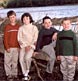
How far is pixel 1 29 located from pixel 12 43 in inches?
17.0

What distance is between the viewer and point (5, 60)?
579cm

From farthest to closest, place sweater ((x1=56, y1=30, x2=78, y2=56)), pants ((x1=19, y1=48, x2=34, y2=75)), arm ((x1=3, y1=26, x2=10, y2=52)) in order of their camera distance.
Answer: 1. arm ((x1=3, y1=26, x2=10, y2=52))
2. pants ((x1=19, y1=48, x2=34, y2=75))
3. sweater ((x1=56, y1=30, x2=78, y2=56))

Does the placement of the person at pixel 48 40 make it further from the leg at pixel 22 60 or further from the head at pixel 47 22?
the leg at pixel 22 60

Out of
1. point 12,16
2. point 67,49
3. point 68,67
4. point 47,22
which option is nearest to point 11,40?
point 12,16

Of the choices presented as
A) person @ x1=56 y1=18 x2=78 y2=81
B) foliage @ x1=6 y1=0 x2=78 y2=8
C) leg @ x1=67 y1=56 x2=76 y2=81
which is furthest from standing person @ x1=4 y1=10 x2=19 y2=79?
leg @ x1=67 y1=56 x2=76 y2=81

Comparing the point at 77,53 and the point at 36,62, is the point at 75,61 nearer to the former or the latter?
the point at 77,53

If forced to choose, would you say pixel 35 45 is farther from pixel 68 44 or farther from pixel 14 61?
pixel 68 44

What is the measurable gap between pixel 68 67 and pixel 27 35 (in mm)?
931

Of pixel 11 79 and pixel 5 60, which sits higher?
pixel 5 60

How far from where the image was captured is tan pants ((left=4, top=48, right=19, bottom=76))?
5.72 metres

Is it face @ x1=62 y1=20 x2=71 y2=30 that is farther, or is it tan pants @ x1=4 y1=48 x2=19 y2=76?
tan pants @ x1=4 y1=48 x2=19 y2=76

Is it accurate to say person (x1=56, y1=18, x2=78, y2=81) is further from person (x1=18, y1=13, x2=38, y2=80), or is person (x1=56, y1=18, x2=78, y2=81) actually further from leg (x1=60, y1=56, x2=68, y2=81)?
person (x1=18, y1=13, x2=38, y2=80)

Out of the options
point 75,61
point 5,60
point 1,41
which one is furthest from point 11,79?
point 75,61

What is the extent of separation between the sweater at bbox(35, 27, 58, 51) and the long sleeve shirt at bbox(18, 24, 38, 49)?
3.1 inches
